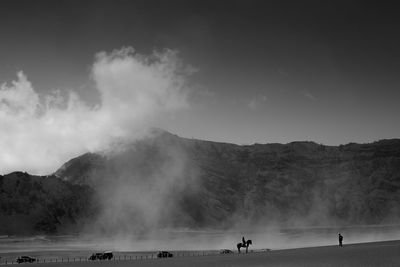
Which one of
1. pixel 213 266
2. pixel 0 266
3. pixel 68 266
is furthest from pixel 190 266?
pixel 0 266

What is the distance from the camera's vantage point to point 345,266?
42969 millimetres

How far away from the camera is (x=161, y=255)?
80312mm

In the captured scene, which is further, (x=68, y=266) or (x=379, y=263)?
(x=68, y=266)

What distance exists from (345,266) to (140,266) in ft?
79.5

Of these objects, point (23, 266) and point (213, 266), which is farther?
point (23, 266)

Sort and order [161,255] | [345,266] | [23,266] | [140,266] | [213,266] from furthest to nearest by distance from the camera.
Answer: [161,255] → [23,266] → [140,266] → [213,266] → [345,266]

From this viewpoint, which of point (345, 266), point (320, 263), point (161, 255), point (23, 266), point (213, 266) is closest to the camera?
point (345, 266)

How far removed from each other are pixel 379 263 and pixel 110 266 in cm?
3091

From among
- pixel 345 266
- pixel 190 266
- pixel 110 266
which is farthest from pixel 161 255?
pixel 345 266

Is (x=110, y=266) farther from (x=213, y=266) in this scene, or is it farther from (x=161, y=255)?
(x=161, y=255)

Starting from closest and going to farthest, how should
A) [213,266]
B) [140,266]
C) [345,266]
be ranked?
1. [345,266]
2. [213,266]
3. [140,266]

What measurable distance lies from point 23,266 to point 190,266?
2344 cm

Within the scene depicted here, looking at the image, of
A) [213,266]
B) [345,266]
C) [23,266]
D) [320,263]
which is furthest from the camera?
[23,266]

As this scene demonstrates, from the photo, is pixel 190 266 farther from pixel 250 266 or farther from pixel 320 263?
pixel 320 263
